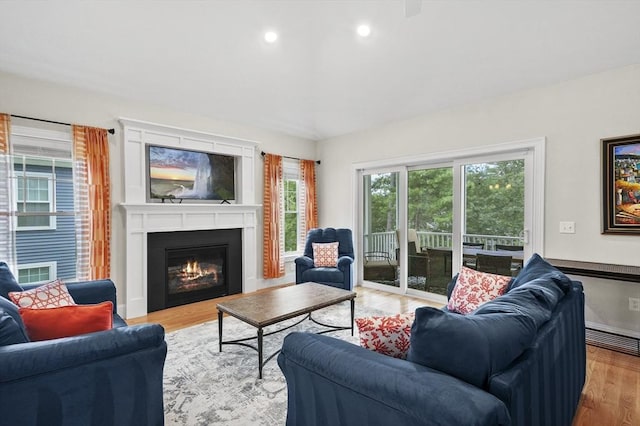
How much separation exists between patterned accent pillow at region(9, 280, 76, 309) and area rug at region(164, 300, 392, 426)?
94cm

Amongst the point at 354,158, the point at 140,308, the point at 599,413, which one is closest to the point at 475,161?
the point at 354,158

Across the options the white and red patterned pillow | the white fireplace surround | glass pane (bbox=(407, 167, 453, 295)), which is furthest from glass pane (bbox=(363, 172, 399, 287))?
the white and red patterned pillow

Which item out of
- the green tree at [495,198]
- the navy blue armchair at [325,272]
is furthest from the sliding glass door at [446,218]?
the navy blue armchair at [325,272]

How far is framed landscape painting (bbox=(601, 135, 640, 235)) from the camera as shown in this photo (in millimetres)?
3066

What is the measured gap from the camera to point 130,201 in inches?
156

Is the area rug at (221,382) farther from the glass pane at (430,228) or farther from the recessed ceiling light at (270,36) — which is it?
the recessed ceiling light at (270,36)

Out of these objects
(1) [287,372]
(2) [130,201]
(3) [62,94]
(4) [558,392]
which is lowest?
(4) [558,392]

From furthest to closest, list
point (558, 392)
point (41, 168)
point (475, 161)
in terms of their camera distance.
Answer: point (475, 161)
point (41, 168)
point (558, 392)

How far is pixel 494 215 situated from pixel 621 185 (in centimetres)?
121

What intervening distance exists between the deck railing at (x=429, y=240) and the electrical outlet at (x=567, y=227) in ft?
1.46

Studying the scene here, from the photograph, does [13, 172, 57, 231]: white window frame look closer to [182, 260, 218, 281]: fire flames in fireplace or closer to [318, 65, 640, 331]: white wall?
[182, 260, 218, 281]: fire flames in fireplace

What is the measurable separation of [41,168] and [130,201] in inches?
35.2

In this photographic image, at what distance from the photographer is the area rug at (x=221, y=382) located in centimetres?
202

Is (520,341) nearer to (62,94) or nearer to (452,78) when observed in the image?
(452,78)
